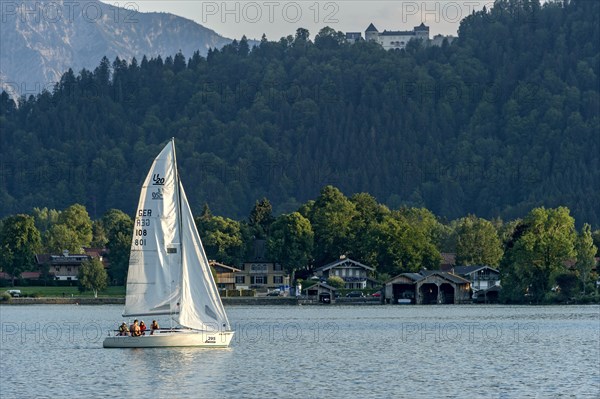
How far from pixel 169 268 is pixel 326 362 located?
416 inches

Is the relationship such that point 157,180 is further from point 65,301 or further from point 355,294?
point 355,294

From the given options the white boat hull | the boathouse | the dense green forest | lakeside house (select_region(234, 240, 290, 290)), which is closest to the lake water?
the white boat hull

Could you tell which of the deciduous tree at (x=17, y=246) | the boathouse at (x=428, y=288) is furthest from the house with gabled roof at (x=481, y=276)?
the deciduous tree at (x=17, y=246)

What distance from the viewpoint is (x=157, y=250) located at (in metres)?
75.9

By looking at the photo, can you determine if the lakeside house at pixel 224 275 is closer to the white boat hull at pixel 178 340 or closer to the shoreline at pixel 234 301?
the shoreline at pixel 234 301

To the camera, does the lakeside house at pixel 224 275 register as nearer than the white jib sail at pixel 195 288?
No

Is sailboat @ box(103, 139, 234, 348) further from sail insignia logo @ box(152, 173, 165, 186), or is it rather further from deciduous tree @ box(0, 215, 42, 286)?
deciduous tree @ box(0, 215, 42, 286)

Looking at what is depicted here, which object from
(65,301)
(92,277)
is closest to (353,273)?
(92,277)

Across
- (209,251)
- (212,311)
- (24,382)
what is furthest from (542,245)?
(24,382)

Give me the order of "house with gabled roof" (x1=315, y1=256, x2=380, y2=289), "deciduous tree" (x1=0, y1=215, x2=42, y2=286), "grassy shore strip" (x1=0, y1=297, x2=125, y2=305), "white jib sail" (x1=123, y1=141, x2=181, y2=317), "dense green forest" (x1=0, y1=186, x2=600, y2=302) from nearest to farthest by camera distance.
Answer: "white jib sail" (x1=123, y1=141, x2=181, y2=317) → "dense green forest" (x1=0, y1=186, x2=600, y2=302) → "grassy shore strip" (x1=0, y1=297, x2=125, y2=305) → "house with gabled roof" (x1=315, y1=256, x2=380, y2=289) → "deciduous tree" (x1=0, y1=215, x2=42, y2=286)

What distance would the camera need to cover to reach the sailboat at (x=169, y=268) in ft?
248

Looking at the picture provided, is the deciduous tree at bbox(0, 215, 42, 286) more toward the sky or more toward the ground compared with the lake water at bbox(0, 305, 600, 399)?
more toward the sky

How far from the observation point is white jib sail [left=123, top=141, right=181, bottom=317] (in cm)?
7556

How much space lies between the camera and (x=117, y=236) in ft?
620
